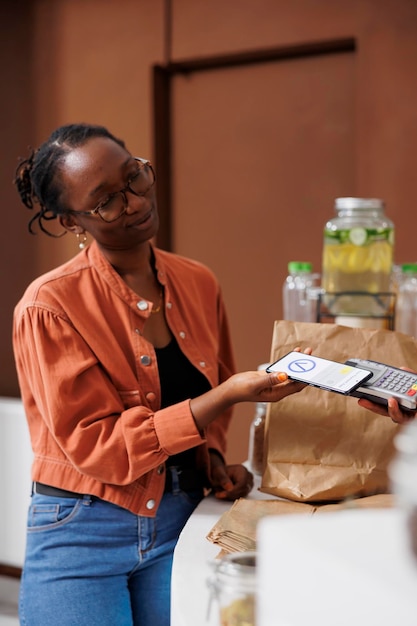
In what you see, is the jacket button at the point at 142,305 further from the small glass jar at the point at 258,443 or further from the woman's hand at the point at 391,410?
the woman's hand at the point at 391,410

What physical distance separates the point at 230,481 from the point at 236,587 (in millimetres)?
677

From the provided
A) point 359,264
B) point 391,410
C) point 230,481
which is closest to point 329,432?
point 391,410

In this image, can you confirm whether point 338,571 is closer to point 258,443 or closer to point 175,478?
point 175,478

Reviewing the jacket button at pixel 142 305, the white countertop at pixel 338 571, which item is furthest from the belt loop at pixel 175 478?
the white countertop at pixel 338 571

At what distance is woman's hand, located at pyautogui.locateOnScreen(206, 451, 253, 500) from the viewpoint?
4.33 ft

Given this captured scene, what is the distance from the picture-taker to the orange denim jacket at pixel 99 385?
3.99ft

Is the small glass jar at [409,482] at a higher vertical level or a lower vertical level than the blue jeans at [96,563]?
higher

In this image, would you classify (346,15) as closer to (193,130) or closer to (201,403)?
(193,130)

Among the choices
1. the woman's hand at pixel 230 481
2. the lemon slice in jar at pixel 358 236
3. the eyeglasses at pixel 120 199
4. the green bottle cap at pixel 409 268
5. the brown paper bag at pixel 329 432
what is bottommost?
the woman's hand at pixel 230 481

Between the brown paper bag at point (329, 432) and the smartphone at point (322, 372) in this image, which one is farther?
the brown paper bag at point (329, 432)

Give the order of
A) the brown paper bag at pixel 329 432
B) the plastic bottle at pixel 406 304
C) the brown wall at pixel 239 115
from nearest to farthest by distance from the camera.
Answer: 1. the brown paper bag at pixel 329 432
2. the plastic bottle at pixel 406 304
3. the brown wall at pixel 239 115

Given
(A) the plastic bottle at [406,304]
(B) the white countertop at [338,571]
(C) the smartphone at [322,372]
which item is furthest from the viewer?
(A) the plastic bottle at [406,304]

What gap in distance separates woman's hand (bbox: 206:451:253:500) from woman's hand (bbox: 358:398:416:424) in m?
0.31

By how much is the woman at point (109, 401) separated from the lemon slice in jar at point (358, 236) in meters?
0.41
